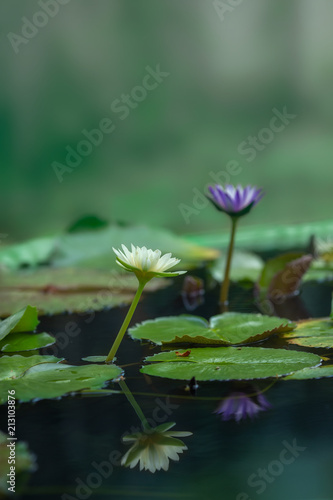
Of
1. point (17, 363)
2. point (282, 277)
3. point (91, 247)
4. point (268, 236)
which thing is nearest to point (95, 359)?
point (17, 363)

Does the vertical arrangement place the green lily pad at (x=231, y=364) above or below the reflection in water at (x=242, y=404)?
above

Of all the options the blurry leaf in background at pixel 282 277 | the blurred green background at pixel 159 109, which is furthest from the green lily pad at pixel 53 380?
the blurred green background at pixel 159 109

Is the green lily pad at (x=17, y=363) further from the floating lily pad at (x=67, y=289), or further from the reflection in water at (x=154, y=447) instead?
the floating lily pad at (x=67, y=289)

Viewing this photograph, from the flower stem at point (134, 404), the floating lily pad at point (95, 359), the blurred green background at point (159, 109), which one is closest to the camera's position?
the flower stem at point (134, 404)

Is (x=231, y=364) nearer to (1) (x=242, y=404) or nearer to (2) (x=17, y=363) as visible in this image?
(1) (x=242, y=404)

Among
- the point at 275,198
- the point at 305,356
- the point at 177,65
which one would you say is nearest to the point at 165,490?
the point at 305,356

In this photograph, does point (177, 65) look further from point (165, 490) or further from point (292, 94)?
point (165, 490)

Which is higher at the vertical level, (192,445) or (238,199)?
(238,199)
